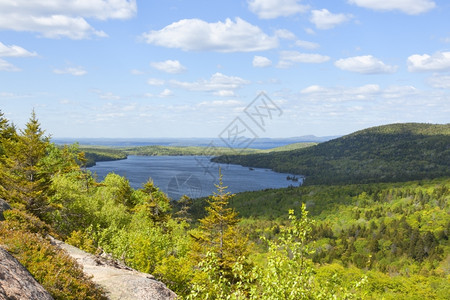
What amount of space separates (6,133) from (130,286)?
4636 cm

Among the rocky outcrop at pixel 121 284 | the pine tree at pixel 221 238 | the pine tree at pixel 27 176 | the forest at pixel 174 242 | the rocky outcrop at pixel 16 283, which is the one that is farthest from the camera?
the pine tree at pixel 221 238

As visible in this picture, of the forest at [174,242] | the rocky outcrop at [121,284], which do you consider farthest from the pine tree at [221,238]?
the rocky outcrop at [121,284]

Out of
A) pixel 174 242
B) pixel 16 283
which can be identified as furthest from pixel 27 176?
pixel 16 283

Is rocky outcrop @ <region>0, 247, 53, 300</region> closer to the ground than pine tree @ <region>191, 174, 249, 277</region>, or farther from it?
farther from it

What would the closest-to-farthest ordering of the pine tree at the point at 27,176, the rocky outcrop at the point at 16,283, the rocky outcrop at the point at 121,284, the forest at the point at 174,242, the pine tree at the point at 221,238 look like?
the rocky outcrop at the point at 16,283 < the forest at the point at 174,242 < the rocky outcrop at the point at 121,284 < the pine tree at the point at 27,176 < the pine tree at the point at 221,238

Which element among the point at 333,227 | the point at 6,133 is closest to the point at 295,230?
the point at 6,133

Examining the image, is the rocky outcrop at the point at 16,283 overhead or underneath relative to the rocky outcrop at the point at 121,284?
overhead

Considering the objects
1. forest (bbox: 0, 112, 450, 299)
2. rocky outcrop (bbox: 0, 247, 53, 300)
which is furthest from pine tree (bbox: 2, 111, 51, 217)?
rocky outcrop (bbox: 0, 247, 53, 300)

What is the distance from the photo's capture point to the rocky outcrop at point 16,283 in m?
10.0

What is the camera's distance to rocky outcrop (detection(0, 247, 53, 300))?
10031 millimetres

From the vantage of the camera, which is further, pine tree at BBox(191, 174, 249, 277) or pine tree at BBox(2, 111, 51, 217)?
pine tree at BBox(191, 174, 249, 277)

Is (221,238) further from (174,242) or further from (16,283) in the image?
(16,283)

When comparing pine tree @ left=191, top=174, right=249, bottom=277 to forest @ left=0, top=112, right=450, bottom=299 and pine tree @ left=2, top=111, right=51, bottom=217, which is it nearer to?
forest @ left=0, top=112, right=450, bottom=299

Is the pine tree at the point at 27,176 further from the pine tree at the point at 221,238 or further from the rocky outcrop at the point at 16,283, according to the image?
the rocky outcrop at the point at 16,283
